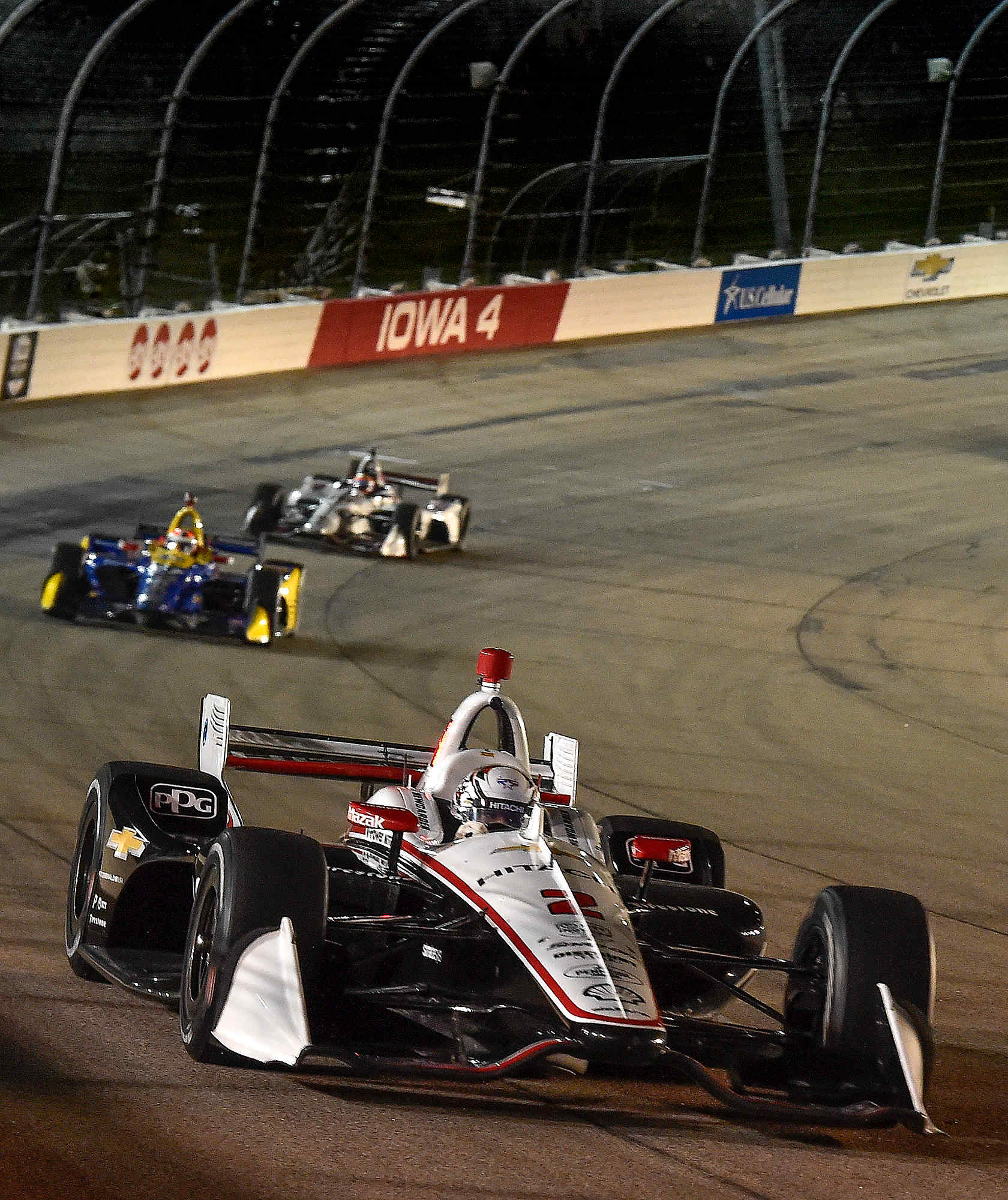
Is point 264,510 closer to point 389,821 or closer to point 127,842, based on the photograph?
point 127,842

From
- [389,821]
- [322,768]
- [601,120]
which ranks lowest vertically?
[322,768]

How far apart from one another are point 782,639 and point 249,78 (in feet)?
56.0

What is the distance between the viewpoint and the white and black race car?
616 centimetres

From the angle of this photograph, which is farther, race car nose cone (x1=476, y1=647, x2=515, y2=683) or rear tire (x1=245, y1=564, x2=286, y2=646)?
rear tire (x1=245, y1=564, x2=286, y2=646)

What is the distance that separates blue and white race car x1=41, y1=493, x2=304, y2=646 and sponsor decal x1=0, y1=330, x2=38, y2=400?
33.9ft

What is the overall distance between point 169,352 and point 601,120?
9.62m

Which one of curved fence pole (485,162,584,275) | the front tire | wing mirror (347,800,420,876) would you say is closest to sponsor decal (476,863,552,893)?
wing mirror (347,800,420,876)

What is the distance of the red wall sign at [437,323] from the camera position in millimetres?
30438

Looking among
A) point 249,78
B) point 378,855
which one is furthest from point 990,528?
point 378,855

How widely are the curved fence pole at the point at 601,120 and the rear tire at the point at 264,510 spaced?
1513 cm

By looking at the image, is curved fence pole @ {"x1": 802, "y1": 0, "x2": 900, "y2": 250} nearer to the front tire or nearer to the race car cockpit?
the race car cockpit

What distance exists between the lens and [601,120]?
33062mm

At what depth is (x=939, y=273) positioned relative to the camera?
129ft

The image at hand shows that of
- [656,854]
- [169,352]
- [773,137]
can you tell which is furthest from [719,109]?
[656,854]
